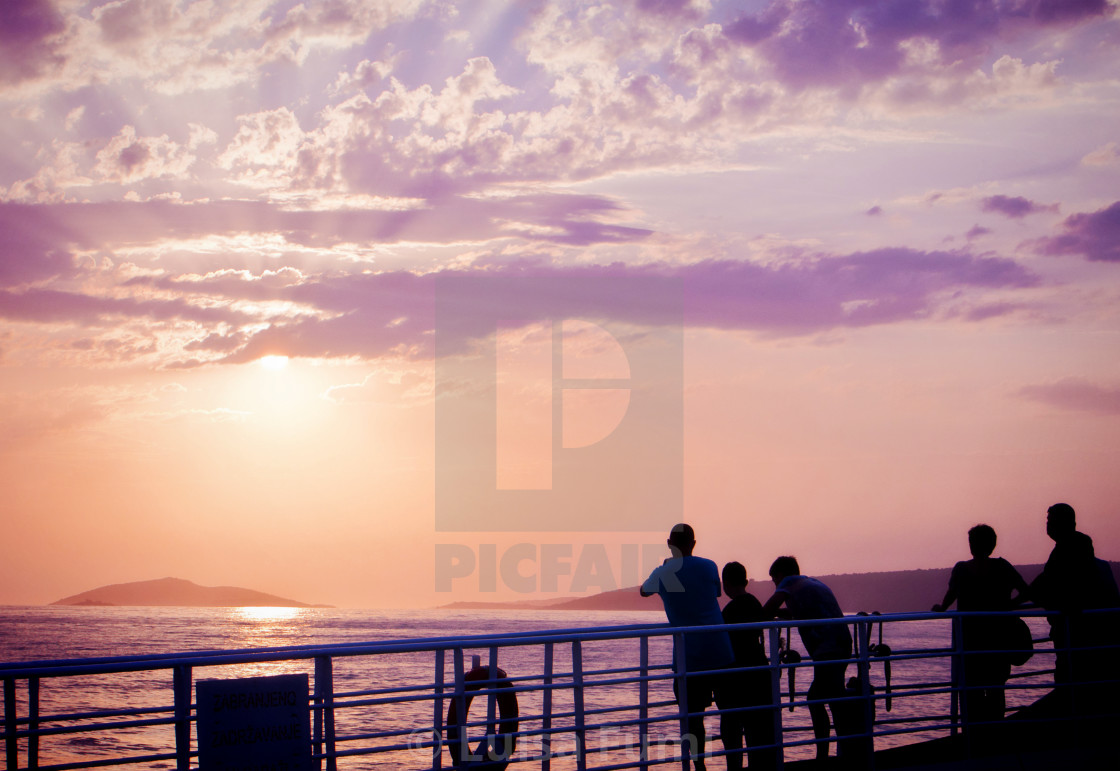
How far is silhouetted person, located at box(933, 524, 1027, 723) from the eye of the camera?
7.45 meters

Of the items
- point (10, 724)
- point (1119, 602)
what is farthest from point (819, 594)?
point (10, 724)

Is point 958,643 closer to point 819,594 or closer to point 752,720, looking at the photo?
point 819,594

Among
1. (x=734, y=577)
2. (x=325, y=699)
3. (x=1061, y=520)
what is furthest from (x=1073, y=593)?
(x=325, y=699)

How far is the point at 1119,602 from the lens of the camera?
7.94m

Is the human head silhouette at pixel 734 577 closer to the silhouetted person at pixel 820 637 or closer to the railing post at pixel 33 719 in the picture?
the silhouetted person at pixel 820 637

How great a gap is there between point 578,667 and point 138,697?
4407 centimetres

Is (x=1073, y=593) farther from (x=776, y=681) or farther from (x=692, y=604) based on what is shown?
(x=692, y=604)

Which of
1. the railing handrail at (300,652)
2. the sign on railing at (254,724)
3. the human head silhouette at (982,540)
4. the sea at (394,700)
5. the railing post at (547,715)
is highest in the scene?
the human head silhouette at (982,540)

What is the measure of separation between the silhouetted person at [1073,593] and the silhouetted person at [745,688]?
2285mm

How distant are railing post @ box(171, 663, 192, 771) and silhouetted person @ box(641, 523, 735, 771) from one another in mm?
2878

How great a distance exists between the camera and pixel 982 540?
7.46 metres

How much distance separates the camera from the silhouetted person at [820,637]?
6.92 m

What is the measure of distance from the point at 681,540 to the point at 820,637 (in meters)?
1.32

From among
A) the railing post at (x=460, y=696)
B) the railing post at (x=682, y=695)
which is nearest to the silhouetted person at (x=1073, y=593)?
the railing post at (x=682, y=695)
